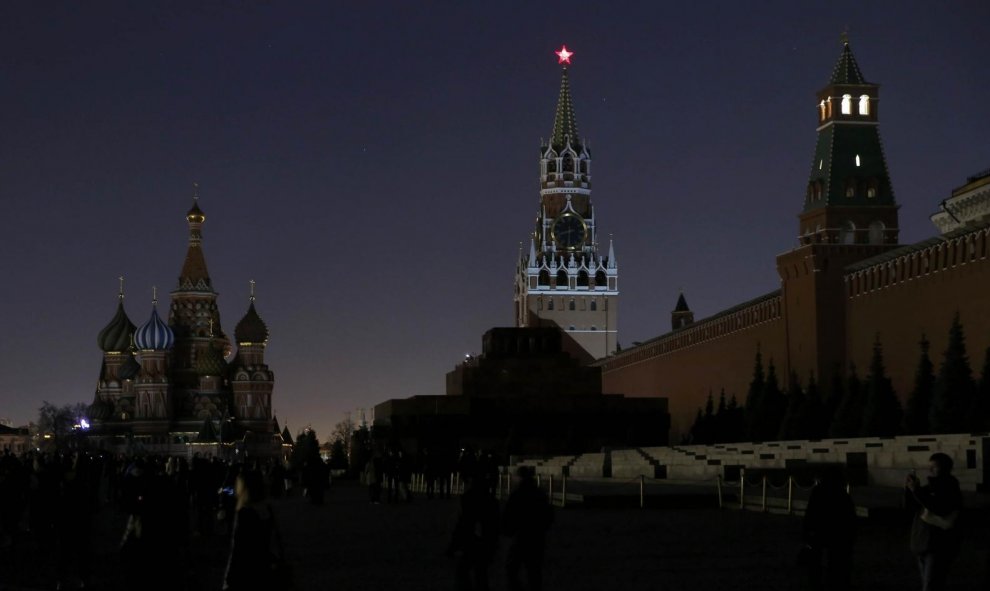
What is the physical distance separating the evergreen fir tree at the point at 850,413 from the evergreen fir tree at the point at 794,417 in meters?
2.04

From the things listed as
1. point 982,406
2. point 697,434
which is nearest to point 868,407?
point 982,406

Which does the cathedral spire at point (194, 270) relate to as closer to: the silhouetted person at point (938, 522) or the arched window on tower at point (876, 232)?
the arched window on tower at point (876, 232)

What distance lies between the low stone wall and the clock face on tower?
8556 cm

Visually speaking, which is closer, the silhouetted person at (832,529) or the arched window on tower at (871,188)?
→ the silhouetted person at (832,529)

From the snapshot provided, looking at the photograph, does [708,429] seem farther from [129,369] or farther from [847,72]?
[129,369]

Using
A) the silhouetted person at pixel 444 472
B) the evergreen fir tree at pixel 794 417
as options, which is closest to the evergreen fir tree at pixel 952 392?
the evergreen fir tree at pixel 794 417

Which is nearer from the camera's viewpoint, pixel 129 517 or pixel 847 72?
pixel 129 517

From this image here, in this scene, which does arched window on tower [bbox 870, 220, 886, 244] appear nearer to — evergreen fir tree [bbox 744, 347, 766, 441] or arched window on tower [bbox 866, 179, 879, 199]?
arched window on tower [bbox 866, 179, 879, 199]

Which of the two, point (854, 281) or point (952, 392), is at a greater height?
point (854, 281)

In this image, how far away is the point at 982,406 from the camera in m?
29.9

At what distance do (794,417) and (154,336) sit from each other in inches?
2398

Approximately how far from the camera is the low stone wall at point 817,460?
854 inches

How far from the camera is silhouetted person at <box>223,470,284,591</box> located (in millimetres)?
8711

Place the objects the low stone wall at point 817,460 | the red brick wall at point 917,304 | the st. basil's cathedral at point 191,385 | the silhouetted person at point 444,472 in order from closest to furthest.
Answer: the low stone wall at point 817,460 → the silhouetted person at point 444,472 → the red brick wall at point 917,304 → the st. basil's cathedral at point 191,385
